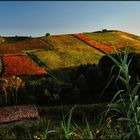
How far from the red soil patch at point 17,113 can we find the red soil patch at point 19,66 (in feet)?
35.7

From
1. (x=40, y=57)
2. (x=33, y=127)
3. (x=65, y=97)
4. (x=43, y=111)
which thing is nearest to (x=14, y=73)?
(x=40, y=57)

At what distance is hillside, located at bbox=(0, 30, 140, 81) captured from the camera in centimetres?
5003

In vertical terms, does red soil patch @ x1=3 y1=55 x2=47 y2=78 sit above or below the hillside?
below

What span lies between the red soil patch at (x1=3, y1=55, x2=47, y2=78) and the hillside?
1.82 ft

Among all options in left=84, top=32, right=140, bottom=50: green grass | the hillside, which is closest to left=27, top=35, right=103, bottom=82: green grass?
the hillside

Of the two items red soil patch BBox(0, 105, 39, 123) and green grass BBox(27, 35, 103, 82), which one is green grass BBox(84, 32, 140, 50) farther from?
red soil patch BBox(0, 105, 39, 123)

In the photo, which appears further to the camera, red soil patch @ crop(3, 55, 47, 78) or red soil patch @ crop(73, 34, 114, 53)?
red soil patch @ crop(73, 34, 114, 53)

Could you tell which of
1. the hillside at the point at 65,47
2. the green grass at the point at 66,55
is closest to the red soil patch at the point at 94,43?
the hillside at the point at 65,47

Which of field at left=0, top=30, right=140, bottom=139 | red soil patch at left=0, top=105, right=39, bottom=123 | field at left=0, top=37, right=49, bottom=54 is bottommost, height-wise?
red soil patch at left=0, top=105, right=39, bottom=123

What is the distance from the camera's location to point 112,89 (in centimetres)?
3816

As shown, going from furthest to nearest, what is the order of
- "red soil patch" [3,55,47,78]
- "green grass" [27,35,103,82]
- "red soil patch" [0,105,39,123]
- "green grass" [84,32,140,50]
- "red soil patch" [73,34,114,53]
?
1. "green grass" [84,32,140,50]
2. "red soil patch" [73,34,114,53]
3. "green grass" [27,35,103,82]
4. "red soil patch" [3,55,47,78]
5. "red soil patch" [0,105,39,123]

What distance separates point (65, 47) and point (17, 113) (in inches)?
1102

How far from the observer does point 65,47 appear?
195ft


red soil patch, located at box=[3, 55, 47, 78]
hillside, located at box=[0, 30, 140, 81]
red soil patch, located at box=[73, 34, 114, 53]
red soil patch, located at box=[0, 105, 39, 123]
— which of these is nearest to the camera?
red soil patch, located at box=[0, 105, 39, 123]
